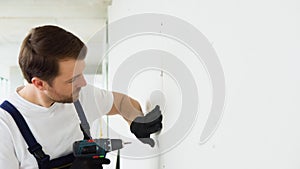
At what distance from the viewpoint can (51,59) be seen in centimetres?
116

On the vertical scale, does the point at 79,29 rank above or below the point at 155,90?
above

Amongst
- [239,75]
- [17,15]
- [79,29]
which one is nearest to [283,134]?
[239,75]

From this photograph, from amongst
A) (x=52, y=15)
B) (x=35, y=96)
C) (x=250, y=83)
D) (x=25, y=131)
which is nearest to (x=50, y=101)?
(x=35, y=96)

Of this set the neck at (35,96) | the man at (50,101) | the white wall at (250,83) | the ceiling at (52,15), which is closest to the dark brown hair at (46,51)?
the man at (50,101)

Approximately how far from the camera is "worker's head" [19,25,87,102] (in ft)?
3.78

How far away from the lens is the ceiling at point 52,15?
146 inches

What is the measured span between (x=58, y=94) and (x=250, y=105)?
2.95ft

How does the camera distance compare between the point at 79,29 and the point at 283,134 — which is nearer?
the point at 283,134

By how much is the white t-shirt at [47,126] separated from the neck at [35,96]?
0.08 feet

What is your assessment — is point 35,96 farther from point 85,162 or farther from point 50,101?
point 85,162

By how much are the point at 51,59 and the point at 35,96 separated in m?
0.22

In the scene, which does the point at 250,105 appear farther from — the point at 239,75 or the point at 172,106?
the point at 172,106

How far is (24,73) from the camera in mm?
1244

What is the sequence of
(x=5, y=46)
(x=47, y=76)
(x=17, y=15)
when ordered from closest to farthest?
(x=47, y=76), (x=17, y=15), (x=5, y=46)
